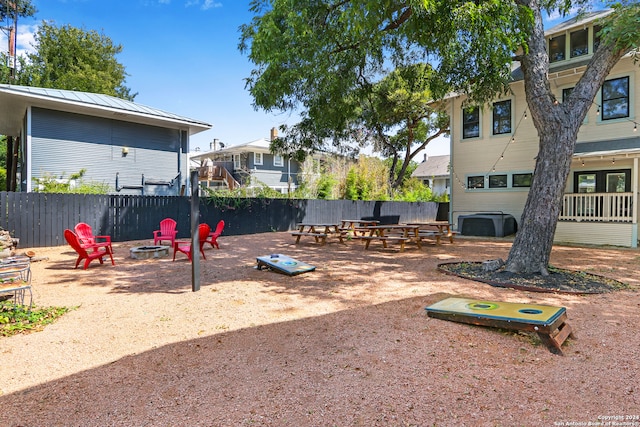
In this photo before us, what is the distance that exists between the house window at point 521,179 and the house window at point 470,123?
2412mm

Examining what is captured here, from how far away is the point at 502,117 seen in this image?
14617 mm

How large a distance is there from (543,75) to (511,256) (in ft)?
11.2

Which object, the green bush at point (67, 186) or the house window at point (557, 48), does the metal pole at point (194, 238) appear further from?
the house window at point (557, 48)

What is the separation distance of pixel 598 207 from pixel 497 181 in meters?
3.77

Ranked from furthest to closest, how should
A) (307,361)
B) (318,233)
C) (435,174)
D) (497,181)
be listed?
(435,174), (497,181), (318,233), (307,361)

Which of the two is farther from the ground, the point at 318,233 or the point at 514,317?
the point at 318,233

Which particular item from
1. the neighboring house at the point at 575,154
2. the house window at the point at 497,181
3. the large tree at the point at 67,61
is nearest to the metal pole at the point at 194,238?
the neighboring house at the point at 575,154

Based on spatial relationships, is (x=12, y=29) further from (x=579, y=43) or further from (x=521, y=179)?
(x=579, y=43)

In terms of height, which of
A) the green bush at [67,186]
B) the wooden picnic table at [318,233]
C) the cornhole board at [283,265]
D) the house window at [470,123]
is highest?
the house window at [470,123]

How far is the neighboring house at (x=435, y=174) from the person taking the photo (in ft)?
117

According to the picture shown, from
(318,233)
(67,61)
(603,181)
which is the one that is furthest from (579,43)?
(67,61)

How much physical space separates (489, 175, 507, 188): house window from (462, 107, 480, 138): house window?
194cm

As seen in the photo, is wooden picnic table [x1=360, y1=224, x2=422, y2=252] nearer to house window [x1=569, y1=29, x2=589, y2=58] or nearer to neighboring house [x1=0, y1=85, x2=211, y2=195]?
house window [x1=569, y1=29, x2=589, y2=58]

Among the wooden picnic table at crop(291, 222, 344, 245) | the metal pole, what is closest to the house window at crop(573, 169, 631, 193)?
the wooden picnic table at crop(291, 222, 344, 245)
